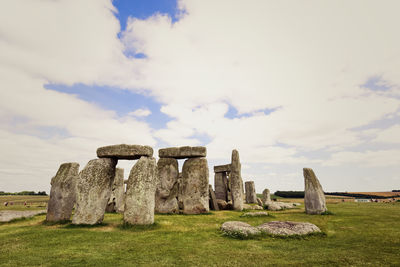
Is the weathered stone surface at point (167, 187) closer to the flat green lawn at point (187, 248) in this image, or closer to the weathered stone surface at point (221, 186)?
the flat green lawn at point (187, 248)

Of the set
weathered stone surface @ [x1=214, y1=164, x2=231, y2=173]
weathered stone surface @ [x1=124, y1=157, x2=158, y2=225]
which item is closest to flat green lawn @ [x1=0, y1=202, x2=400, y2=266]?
weathered stone surface @ [x1=124, y1=157, x2=158, y2=225]

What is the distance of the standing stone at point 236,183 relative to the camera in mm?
15703

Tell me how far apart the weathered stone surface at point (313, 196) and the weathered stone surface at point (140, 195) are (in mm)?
9303

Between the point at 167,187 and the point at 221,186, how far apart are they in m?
8.65

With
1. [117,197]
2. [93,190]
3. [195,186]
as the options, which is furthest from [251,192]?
[93,190]

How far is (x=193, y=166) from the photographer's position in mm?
14609

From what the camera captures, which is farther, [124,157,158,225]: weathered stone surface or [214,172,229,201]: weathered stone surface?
[214,172,229,201]: weathered stone surface

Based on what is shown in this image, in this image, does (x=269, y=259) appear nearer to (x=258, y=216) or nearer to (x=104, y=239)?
(x=104, y=239)

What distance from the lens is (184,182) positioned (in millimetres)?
14461

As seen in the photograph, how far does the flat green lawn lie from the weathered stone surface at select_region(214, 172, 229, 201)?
1398cm

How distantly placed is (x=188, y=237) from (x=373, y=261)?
4.63m

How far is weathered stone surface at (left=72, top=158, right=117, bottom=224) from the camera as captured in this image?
890cm

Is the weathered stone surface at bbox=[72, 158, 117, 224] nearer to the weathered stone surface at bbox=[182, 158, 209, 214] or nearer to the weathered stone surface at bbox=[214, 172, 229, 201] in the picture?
the weathered stone surface at bbox=[182, 158, 209, 214]

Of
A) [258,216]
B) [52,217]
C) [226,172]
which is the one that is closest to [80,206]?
[52,217]
